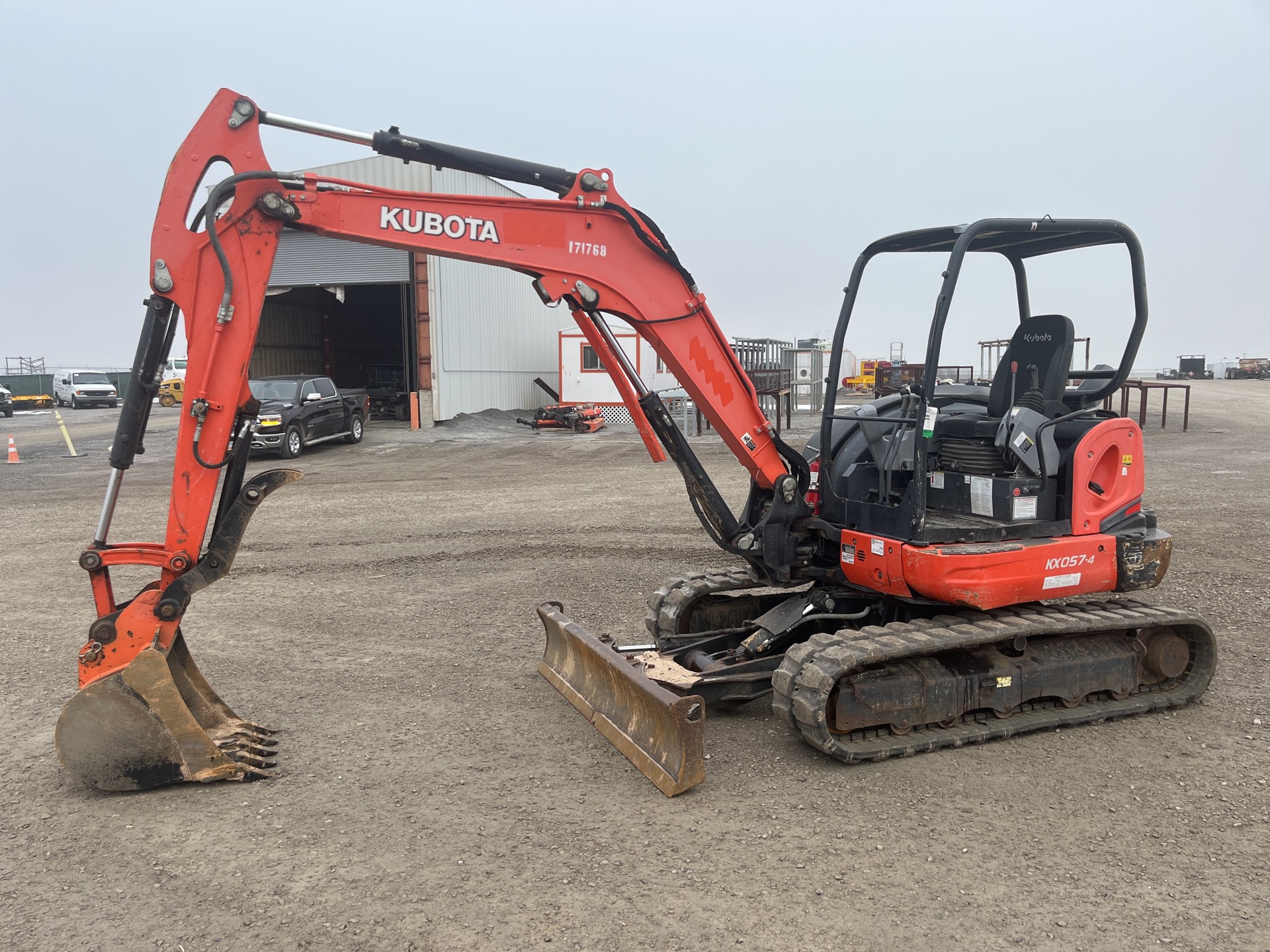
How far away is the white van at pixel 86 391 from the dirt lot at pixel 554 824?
39362 millimetres

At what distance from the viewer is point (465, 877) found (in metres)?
3.78

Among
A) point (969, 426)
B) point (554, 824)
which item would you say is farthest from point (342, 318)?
point (554, 824)

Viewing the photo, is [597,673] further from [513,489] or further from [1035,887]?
[513,489]

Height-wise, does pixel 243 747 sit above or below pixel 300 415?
below

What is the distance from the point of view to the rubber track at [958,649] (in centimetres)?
477

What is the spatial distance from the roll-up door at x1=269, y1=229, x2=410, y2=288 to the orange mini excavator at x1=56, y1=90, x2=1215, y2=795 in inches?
864

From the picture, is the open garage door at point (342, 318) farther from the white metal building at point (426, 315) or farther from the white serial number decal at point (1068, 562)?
the white serial number decal at point (1068, 562)

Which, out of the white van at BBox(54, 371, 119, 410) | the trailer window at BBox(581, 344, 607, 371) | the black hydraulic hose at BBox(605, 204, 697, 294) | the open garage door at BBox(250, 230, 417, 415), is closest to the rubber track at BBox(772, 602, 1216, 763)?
the black hydraulic hose at BBox(605, 204, 697, 294)

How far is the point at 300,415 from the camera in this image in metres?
20.2

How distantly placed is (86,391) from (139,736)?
44029mm

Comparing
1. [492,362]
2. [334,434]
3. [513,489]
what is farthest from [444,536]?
[492,362]

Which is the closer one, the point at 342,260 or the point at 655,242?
the point at 655,242

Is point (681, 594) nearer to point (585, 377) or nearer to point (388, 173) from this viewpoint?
point (388, 173)

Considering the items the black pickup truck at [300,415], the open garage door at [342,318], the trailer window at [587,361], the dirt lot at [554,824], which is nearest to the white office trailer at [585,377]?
the trailer window at [587,361]
